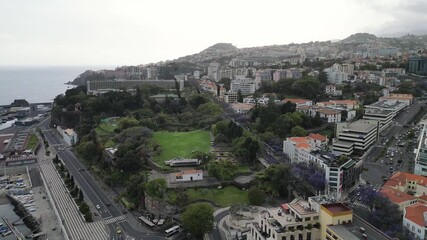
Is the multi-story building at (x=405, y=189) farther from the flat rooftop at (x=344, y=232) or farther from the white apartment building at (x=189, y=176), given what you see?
the white apartment building at (x=189, y=176)

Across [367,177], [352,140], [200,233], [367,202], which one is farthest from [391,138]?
[200,233]

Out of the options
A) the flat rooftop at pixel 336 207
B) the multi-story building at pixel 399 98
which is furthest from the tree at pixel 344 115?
the flat rooftop at pixel 336 207

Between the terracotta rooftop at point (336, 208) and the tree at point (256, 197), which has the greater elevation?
the terracotta rooftop at point (336, 208)

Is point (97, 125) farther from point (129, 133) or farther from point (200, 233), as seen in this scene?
point (200, 233)

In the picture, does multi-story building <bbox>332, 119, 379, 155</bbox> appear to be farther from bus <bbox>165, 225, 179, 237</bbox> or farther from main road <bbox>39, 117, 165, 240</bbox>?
main road <bbox>39, 117, 165, 240</bbox>

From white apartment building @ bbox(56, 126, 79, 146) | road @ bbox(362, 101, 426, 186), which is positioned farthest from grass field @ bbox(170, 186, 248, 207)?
white apartment building @ bbox(56, 126, 79, 146)

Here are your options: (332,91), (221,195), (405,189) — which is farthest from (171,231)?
(332,91)
